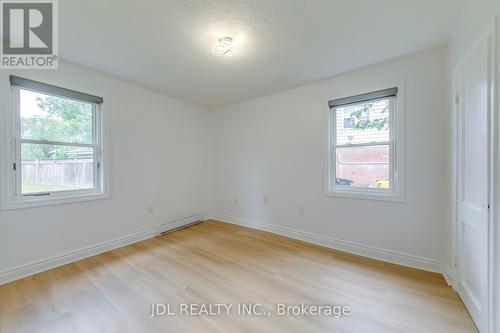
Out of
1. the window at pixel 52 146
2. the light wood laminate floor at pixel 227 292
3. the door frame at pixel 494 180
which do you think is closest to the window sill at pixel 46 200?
the window at pixel 52 146

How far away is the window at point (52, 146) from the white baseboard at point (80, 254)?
654 millimetres

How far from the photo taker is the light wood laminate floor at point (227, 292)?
4.80 ft

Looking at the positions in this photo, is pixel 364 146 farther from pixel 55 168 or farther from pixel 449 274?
pixel 55 168

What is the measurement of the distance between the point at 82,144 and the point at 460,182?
4189mm

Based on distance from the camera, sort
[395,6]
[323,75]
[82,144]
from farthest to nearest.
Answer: [323,75] < [82,144] < [395,6]

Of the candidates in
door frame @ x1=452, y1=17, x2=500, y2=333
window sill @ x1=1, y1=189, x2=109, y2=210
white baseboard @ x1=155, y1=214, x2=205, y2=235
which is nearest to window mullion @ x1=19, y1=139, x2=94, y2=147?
window sill @ x1=1, y1=189, x2=109, y2=210

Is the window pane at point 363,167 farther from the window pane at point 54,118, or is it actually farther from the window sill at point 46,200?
the window pane at point 54,118

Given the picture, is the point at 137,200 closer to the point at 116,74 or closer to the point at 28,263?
the point at 28,263

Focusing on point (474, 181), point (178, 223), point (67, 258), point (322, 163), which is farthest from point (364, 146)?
point (67, 258)

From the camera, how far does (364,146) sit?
8.73 ft

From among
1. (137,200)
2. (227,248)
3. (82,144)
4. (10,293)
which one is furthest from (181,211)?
(10,293)

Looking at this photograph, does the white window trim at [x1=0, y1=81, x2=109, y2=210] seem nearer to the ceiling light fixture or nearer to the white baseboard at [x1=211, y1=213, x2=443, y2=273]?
the ceiling light fixture

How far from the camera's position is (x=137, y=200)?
3107 mm

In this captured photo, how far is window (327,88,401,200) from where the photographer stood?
245cm
